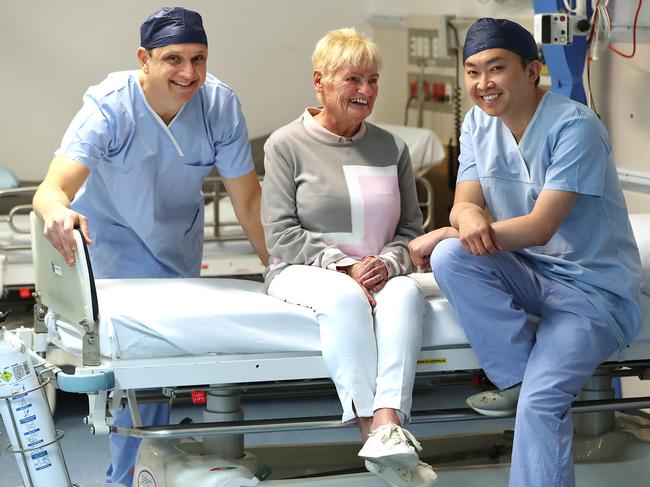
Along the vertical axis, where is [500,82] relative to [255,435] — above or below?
above

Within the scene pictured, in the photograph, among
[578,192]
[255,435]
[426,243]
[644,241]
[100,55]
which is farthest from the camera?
[100,55]

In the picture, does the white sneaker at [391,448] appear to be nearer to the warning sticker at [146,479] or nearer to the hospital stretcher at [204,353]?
the hospital stretcher at [204,353]

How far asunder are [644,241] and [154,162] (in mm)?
1551

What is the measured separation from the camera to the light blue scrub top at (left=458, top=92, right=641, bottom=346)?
312 centimetres

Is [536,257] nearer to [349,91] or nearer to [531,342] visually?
[531,342]

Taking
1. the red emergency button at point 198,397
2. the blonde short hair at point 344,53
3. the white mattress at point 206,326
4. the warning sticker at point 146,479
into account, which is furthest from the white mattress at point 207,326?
the blonde short hair at point 344,53

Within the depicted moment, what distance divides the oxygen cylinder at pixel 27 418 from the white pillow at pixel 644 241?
1771 millimetres

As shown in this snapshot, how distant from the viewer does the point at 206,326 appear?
3066 mm

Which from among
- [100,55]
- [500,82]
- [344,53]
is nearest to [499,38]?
[500,82]

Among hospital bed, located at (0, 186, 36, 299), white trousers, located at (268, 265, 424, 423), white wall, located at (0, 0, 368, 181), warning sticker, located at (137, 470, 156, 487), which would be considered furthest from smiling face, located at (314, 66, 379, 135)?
white wall, located at (0, 0, 368, 181)

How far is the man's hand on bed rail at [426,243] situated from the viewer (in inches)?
128

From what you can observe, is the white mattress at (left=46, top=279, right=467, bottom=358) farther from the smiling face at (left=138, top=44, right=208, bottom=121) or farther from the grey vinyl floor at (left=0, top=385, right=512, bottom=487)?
the grey vinyl floor at (left=0, top=385, right=512, bottom=487)

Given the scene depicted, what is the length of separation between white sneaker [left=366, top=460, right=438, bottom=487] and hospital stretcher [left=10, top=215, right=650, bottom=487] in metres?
0.20

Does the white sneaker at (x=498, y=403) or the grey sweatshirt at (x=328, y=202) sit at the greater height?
the grey sweatshirt at (x=328, y=202)
